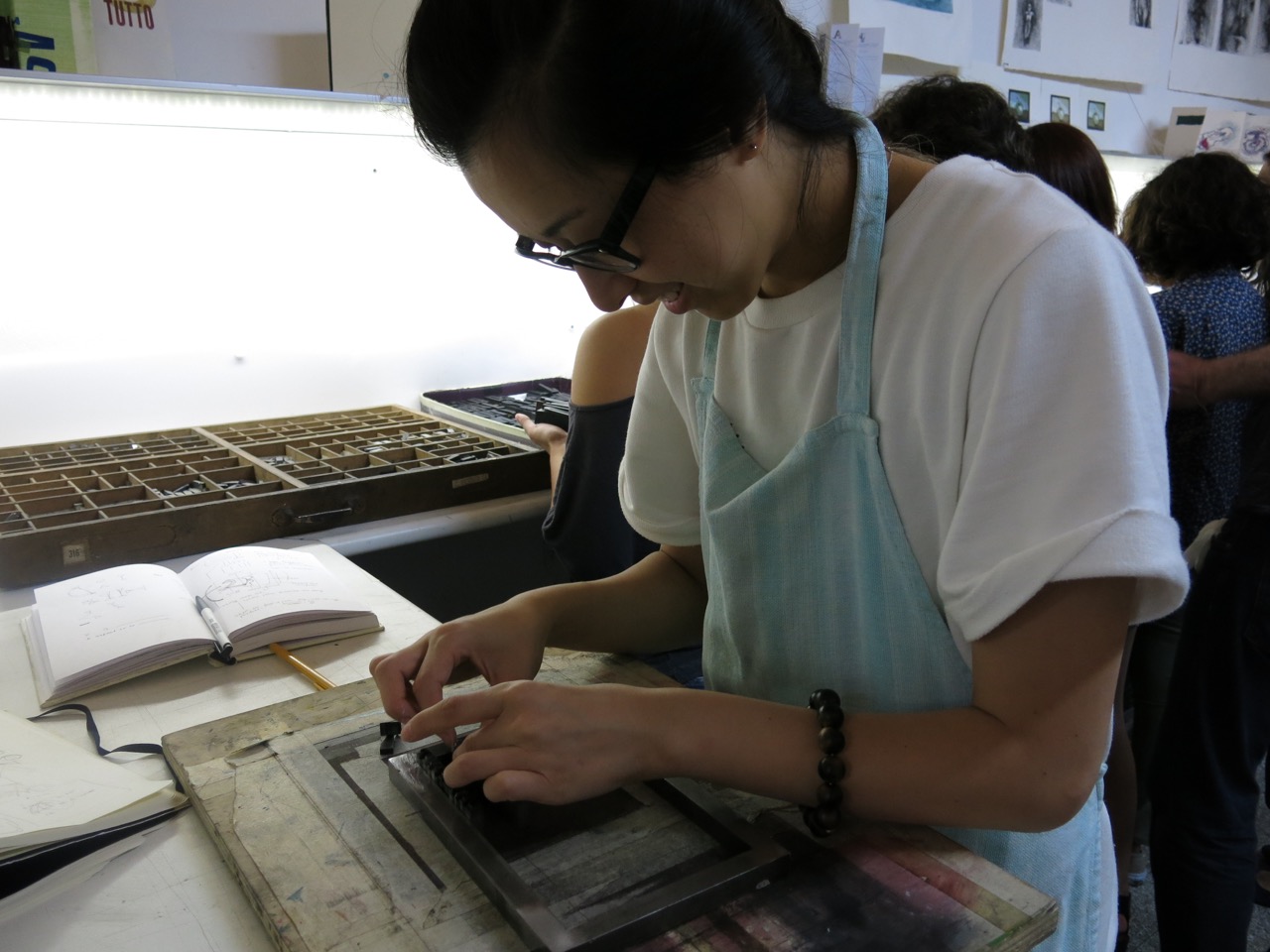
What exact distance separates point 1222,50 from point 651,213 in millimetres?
3876

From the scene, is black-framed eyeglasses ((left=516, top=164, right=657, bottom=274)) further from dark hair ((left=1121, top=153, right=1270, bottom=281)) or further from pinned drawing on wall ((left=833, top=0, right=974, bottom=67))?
pinned drawing on wall ((left=833, top=0, right=974, bottom=67))

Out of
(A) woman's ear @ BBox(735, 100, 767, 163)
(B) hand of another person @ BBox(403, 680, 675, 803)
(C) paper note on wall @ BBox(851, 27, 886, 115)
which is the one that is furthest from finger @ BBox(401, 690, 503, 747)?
(C) paper note on wall @ BBox(851, 27, 886, 115)

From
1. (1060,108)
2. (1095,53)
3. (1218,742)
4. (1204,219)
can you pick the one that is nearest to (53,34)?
(1204,219)

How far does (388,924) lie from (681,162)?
580mm

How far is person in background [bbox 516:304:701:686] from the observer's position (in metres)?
1.64

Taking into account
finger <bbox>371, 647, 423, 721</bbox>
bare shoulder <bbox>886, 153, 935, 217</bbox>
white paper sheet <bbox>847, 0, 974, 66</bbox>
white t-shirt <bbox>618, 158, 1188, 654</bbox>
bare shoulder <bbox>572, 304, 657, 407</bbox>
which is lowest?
finger <bbox>371, 647, 423, 721</bbox>

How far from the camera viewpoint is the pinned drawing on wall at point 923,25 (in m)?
2.63

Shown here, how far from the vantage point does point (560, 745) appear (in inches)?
29.5

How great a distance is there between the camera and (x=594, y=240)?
2.45ft

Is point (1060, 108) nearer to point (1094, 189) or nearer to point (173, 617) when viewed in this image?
point (1094, 189)

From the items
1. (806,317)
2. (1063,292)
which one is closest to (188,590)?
(806,317)

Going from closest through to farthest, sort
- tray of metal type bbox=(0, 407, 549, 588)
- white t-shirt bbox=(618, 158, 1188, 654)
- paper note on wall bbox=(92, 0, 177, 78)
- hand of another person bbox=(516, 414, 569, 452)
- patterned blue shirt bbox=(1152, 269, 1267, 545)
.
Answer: white t-shirt bbox=(618, 158, 1188, 654), tray of metal type bbox=(0, 407, 549, 588), paper note on wall bbox=(92, 0, 177, 78), patterned blue shirt bbox=(1152, 269, 1267, 545), hand of another person bbox=(516, 414, 569, 452)

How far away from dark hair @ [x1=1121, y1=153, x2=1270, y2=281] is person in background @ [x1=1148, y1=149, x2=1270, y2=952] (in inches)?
17.1

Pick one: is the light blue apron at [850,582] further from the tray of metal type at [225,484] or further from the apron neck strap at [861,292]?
the tray of metal type at [225,484]
